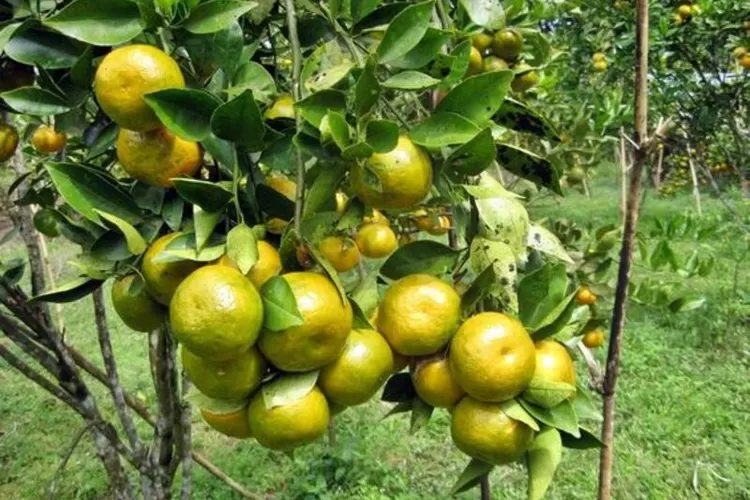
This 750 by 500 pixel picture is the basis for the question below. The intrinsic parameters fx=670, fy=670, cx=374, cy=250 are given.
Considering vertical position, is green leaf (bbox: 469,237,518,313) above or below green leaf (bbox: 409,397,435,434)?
above

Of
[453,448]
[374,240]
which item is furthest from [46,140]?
[453,448]

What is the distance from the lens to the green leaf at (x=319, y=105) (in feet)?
1.54

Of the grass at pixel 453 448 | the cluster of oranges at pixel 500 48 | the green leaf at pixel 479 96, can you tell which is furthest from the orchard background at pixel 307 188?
the grass at pixel 453 448

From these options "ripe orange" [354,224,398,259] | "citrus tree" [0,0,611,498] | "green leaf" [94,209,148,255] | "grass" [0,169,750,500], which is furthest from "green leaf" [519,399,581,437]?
"grass" [0,169,750,500]

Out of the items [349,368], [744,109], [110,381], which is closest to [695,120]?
[744,109]

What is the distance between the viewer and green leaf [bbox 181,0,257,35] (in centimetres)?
49

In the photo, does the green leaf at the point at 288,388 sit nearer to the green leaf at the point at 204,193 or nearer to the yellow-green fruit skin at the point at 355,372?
the yellow-green fruit skin at the point at 355,372

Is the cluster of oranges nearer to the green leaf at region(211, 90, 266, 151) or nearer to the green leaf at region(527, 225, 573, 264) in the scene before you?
the green leaf at region(527, 225, 573, 264)

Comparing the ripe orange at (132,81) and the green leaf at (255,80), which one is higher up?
the ripe orange at (132,81)

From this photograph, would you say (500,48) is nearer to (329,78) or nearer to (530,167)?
(530,167)

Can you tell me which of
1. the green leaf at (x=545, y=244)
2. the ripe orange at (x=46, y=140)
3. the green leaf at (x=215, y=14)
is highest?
the green leaf at (x=215, y=14)

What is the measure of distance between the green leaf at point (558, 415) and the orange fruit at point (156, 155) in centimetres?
34

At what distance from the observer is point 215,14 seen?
1.64ft

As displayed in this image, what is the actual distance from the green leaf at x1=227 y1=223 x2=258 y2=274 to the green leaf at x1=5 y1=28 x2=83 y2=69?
0.23 m
